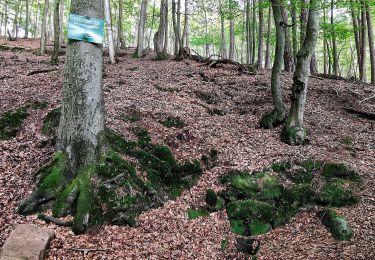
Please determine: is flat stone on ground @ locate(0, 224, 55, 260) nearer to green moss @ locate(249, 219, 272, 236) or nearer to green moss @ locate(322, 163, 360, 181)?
green moss @ locate(249, 219, 272, 236)

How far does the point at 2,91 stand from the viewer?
9.34 meters

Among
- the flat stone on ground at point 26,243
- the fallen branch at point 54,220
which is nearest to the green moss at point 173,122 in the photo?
the fallen branch at point 54,220

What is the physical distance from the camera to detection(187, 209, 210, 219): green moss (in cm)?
606

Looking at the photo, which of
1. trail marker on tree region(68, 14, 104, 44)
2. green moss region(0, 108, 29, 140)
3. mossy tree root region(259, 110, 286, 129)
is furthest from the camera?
mossy tree root region(259, 110, 286, 129)

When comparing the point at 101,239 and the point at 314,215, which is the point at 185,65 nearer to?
the point at 314,215

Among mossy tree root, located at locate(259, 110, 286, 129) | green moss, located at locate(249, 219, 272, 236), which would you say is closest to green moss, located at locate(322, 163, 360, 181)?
green moss, located at locate(249, 219, 272, 236)

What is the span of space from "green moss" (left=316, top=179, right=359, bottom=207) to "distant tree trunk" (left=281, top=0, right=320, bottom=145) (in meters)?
1.94

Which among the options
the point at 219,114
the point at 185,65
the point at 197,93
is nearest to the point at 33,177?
the point at 219,114

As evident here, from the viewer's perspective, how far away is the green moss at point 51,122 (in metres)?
7.02

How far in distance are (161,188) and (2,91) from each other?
21.2 feet

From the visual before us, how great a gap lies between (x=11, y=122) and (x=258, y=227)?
247 inches

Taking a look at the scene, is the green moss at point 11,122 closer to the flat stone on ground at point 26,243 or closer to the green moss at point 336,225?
the flat stone on ground at point 26,243

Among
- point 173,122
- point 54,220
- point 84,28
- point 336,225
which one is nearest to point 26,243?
point 54,220

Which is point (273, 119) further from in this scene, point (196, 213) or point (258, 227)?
point (196, 213)
